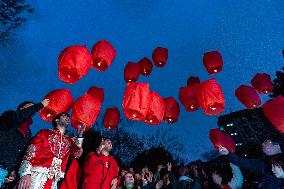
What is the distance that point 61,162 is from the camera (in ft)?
16.4

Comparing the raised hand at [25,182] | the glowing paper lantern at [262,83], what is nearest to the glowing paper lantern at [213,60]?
the glowing paper lantern at [262,83]

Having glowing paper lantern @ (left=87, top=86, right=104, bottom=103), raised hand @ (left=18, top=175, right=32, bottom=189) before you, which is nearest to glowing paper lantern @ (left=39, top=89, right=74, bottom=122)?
raised hand @ (left=18, top=175, right=32, bottom=189)

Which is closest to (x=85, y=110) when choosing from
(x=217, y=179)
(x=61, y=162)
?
(x=61, y=162)

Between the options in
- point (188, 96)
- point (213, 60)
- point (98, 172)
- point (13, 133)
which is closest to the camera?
point (13, 133)

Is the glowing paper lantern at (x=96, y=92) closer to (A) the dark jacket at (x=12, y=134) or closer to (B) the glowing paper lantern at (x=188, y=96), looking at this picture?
(B) the glowing paper lantern at (x=188, y=96)

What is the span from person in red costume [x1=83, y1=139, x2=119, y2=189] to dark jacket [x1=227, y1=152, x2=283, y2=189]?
104 inches

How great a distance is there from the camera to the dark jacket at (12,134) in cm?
484

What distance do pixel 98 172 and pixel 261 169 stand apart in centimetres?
342

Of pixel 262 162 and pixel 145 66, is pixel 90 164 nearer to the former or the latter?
pixel 262 162

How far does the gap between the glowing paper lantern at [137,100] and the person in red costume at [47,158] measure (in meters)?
1.86

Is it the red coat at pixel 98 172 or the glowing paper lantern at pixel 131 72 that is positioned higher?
the glowing paper lantern at pixel 131 72

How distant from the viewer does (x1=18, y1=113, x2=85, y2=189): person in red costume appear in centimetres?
447

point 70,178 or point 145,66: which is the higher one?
point 145,66

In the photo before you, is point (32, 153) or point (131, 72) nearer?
point (32, 153)
